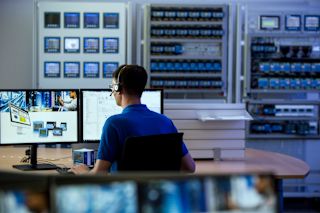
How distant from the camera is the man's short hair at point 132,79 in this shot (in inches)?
99.0

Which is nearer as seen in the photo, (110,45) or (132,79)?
(132,79)

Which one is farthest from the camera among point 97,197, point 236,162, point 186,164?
point 236,162

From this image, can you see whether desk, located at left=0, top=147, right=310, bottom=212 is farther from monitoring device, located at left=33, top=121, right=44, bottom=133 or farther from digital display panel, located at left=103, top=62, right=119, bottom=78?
digital display panel, located at left=103, top=62, right=119, bottom=78

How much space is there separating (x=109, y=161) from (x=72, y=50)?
9.82ft

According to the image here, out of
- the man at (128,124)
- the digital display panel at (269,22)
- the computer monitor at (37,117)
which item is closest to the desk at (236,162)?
the computer monitor at (37,117)

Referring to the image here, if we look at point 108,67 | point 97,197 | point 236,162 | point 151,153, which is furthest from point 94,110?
point 97,197

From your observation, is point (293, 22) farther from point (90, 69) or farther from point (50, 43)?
point (50, 43)

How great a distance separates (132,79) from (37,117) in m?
0.81

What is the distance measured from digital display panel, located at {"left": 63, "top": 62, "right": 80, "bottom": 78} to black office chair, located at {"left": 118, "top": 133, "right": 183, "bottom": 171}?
312cm

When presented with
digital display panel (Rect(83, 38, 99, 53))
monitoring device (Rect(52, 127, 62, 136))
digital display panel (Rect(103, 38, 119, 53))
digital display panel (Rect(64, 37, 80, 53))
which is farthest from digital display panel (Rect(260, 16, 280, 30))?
monitoring device (Rect(52, 127, 62, 136))

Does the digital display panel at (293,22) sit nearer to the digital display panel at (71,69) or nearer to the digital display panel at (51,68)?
the digital display panel at (71,69)

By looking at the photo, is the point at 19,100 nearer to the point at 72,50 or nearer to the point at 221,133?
the point at 221,133

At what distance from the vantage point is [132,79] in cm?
252

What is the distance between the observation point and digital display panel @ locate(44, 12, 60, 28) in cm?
511
